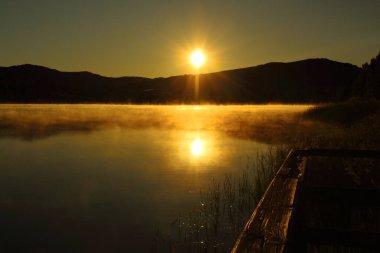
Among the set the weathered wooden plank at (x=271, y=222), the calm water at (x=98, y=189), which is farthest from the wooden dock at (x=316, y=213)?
the calm water at (x=98, y=189)

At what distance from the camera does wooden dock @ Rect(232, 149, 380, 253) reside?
3.67 m

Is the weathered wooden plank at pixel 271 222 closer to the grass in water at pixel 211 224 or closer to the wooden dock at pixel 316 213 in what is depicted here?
the wooden dock at pixel 316 213

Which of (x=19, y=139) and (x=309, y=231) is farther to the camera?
(x=19, y=139)

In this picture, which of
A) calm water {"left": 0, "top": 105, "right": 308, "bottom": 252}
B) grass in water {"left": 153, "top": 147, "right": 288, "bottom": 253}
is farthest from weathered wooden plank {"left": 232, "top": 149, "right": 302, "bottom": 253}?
calm water {"left": 0, "top": 105, "right": 308, "bottom": 252}

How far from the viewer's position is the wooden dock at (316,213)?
3674 millimetres

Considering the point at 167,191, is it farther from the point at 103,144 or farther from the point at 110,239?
the point at 103,144

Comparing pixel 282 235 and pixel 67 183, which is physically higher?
pixel 282 235

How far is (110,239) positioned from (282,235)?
6.81 metres

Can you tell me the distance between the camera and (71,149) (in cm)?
2692

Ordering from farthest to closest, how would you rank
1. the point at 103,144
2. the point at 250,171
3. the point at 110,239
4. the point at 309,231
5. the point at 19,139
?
the point at 19,139 → the point at 103,144 → the point at 250,171 → the point at 110,239 → the point at 309,231

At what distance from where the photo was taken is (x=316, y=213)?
29.5ft

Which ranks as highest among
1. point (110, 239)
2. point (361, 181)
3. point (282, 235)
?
point (282, 235)

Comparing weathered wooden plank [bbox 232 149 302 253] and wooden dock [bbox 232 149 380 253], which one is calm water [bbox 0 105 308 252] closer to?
wooden dock [bbox 232 149 380 253]

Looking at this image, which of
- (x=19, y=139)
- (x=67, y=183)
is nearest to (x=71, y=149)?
(x=19, y=139)
